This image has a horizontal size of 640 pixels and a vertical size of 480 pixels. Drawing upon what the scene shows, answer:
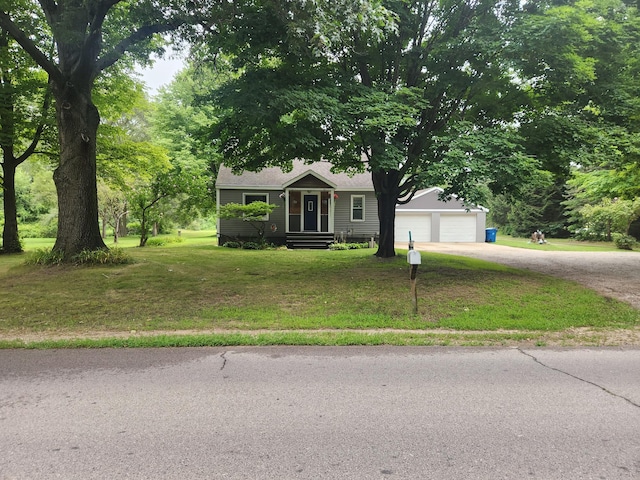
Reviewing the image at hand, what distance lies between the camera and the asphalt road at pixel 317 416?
2.69 metres

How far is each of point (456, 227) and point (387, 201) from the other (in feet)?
47.3

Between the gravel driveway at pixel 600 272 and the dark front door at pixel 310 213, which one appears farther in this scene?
the dark front door at pixel 310 213

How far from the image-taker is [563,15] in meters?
8.39

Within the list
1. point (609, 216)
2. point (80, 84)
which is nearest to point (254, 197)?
point (80, 84)

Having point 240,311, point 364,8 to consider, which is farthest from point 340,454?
point 364,8

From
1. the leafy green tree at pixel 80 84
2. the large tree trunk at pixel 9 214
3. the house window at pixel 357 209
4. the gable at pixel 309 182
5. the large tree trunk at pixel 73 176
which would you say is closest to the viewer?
the leafy green tree at pixel 80 84

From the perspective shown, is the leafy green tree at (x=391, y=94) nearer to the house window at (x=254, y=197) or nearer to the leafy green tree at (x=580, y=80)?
the leafy green tree at (x=580, y=80)

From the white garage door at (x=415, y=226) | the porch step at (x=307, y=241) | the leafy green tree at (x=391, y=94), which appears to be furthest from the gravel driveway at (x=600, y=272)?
the white garage door at (x=415, y=226)

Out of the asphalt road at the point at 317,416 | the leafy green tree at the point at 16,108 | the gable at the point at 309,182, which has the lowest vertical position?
the asphalt road at the point at 317,416

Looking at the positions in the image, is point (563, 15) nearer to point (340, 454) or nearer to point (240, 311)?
point (240, 311)

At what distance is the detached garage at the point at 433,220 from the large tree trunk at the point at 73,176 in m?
18.9

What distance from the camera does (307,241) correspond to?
66.4 ft

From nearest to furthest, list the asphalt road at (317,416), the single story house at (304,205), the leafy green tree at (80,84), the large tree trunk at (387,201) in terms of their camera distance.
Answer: the asphalt road at (317,416) → the leafy green tree at (80,84) → the large tree trunk at (387,201) → the single story house at (304,205)

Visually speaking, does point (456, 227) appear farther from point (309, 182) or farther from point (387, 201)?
point (387, 201)
